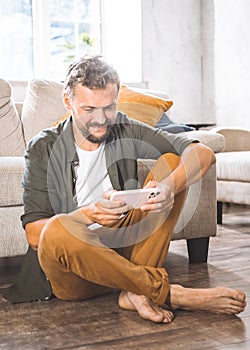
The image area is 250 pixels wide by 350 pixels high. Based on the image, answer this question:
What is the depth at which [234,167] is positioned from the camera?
3.76 meters

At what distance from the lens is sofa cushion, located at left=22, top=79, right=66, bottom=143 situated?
322 centimetres

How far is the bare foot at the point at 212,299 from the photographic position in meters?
1.91

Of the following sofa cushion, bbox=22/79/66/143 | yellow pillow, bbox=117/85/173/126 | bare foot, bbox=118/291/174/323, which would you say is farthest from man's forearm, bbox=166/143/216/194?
sofa cushion, bbox=22/79/66/143

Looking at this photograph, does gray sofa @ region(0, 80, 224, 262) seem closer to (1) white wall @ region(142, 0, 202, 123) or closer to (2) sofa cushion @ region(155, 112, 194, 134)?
(2) sofa cushion @ region(155, 112, 194, 134)

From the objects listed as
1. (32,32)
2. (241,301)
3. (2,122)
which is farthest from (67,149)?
Result: (32,32)

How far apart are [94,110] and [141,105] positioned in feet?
3.52

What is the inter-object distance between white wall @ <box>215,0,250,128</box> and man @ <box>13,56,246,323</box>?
3046 mm

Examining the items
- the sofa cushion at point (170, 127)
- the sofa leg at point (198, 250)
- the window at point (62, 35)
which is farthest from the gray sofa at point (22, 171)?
the window at point (62, 35)

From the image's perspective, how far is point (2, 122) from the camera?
318 centimetres

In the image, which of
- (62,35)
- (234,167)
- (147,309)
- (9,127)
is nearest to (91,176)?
(147,309)

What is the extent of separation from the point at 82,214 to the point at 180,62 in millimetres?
3828

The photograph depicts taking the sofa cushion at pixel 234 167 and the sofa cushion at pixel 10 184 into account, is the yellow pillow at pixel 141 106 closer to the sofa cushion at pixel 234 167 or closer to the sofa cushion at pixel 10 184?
the sofa cushion at pixel 10 184

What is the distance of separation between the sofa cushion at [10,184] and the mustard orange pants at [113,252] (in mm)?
522

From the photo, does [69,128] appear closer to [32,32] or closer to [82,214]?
[82,214]
